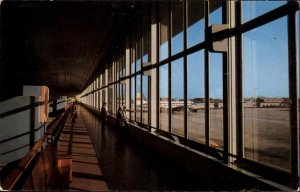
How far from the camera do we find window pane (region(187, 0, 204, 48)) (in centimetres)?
548

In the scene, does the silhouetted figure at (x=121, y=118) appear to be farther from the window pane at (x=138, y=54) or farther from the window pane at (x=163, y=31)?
the window pane at (x=163, y=31)

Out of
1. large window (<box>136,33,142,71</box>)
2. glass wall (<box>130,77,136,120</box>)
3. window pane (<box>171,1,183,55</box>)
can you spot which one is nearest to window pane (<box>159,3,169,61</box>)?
window pane (<box>171,1,183,55</box>)

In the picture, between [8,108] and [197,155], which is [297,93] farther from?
[8,108]

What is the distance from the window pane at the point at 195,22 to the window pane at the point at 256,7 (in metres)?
1.41

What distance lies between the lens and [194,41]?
5.55m

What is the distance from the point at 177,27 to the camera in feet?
23.6

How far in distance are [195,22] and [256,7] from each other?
2.50m

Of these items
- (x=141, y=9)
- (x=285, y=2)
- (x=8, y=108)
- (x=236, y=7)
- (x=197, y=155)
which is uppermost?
(x=141, y=9)

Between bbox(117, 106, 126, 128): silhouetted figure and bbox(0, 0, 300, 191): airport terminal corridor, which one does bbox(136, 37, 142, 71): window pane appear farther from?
bbox(117, 106, 126, 128): silhouetted figure

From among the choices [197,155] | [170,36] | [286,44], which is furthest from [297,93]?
[170,36]

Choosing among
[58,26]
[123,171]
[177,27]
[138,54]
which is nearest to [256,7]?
[123,171]

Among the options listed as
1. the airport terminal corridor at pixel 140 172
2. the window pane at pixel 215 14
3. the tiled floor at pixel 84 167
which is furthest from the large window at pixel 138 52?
the window pane at pixel 215 14

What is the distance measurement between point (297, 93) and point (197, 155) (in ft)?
7.86

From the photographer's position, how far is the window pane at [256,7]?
3.19m
